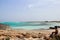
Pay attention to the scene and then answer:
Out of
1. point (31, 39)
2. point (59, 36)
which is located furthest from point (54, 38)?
point (31, 39)

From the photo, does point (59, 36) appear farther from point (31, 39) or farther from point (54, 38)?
point (31, 39)

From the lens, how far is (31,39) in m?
17.2

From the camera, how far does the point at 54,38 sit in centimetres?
1260

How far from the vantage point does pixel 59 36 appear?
39.6 ft

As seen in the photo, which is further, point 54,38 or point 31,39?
point 31,39

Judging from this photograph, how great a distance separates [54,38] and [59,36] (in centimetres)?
64

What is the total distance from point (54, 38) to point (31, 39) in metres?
4.94

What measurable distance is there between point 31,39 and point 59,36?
219 inches

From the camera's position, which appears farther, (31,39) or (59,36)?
(31,39)
